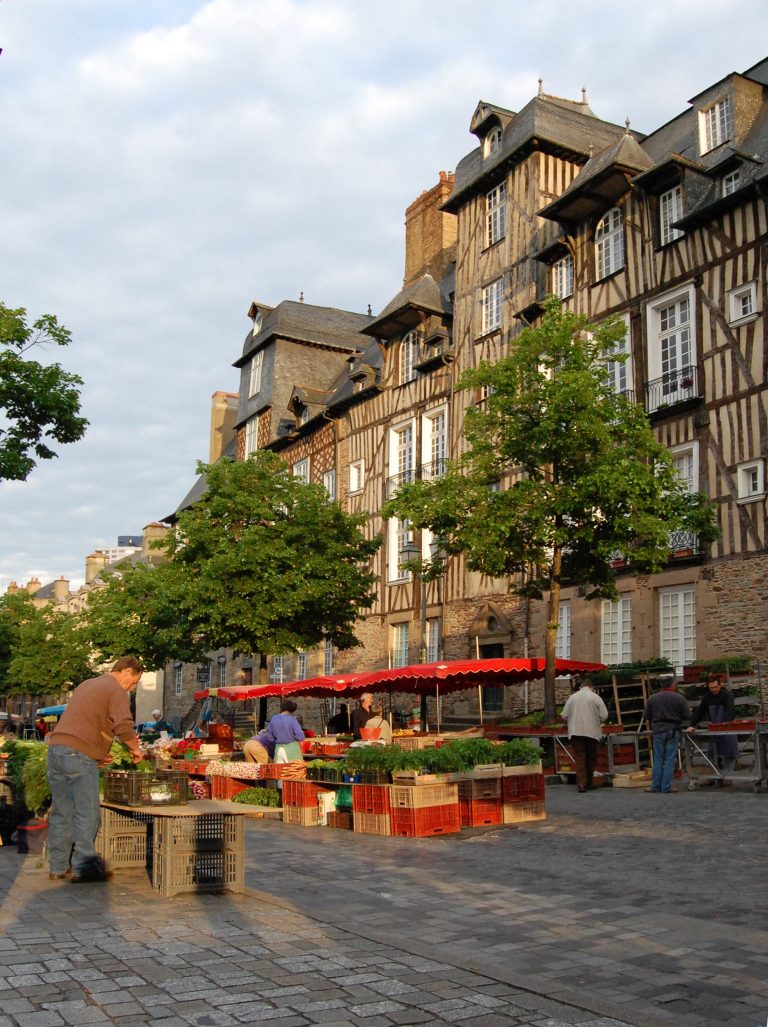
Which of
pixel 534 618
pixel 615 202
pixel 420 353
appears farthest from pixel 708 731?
pixel 420 353

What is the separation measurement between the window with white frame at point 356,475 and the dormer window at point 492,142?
939 centimetres

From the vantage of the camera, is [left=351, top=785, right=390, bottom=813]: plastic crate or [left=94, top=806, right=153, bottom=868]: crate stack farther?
[left=351, top=785, right=390, bottom=813]: plastic crate

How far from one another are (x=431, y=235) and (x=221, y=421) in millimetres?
17985

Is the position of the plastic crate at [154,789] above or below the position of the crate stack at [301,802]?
above

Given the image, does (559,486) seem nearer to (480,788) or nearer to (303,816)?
(480,788)

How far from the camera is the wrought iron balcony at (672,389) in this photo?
19.9m

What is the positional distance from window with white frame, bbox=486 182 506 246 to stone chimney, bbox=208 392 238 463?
73.9 ft

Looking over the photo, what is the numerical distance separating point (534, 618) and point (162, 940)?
61.1ft

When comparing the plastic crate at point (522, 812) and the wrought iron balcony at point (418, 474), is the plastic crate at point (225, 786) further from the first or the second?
the wrought iron balcony at point (418, 474)

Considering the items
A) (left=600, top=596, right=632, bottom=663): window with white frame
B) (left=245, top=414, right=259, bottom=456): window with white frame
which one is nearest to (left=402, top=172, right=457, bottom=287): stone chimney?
(left=245, top=414, right=259, bottom=456): window with white frame

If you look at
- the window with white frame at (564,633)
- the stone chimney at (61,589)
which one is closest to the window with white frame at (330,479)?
the window with white frame at (564,633)

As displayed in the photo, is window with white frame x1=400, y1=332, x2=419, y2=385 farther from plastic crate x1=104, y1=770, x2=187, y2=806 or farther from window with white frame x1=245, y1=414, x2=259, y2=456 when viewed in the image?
plastic crate x1=104, y1=770, x2=187, y2=806

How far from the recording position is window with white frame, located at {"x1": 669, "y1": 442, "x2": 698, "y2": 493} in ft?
64.6

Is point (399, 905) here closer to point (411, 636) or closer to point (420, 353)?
point (411, 636)
